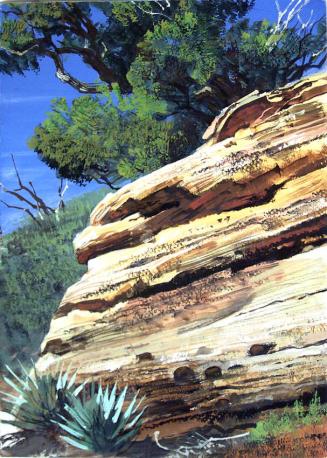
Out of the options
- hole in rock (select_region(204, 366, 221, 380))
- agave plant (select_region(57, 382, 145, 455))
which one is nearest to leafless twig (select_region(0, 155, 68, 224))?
agave plant (select_region(57, 382, 145, 455))

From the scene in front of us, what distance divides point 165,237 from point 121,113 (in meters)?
1.05

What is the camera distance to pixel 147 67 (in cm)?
475

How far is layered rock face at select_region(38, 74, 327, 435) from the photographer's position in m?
4.51

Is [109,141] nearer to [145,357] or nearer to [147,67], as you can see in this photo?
[147,67]

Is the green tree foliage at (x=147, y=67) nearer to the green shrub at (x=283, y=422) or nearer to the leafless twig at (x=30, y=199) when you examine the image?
the leafless twig at (x=30, y=199)

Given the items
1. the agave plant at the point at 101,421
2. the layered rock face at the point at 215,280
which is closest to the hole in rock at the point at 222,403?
the layered rock face at the point at 215,280

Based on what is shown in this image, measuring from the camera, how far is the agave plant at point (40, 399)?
4500 mm

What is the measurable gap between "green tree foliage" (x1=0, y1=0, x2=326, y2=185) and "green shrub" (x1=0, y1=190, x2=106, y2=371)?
0.37m

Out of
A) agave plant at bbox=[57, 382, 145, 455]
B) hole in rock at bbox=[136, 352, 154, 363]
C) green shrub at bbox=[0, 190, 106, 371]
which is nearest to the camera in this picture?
agave plant at bbox=[57, 382, 145, 455]

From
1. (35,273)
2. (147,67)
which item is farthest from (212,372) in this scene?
(147,67)

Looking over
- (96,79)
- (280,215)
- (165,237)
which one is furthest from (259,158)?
(96,79)

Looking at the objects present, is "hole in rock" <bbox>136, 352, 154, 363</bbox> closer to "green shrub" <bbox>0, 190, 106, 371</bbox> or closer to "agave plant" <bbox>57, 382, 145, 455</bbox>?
"agave plant" <bbox>57, 382, 145, 455</bbox>

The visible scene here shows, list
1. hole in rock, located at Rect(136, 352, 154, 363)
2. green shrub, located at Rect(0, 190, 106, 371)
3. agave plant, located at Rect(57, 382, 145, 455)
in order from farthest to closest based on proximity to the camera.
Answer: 1. green shrub, located at Rect(0, 190, 106, 371)
2. hole in rock, located at Rect(136, 352, 154, 363)
3. agave plant, located at Rect(57, 382, 145, 455)

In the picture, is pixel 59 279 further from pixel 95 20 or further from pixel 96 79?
pixel 95 20
